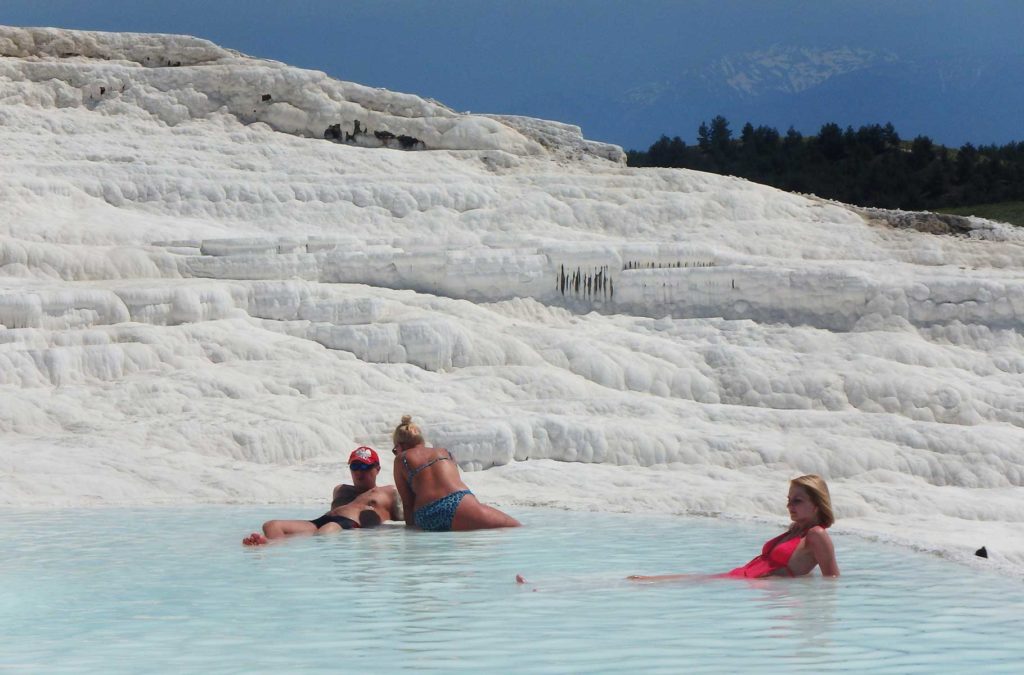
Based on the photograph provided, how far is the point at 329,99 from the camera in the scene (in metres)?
24.6

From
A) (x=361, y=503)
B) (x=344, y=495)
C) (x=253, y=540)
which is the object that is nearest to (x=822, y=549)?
(x=253, y=540)

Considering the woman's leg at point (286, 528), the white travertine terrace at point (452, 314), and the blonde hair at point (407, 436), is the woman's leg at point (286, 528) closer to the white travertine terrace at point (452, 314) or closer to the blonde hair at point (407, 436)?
the blonde hair at point (407, 436)

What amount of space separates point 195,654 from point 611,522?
4912 millimetres

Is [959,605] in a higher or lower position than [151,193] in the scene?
lower

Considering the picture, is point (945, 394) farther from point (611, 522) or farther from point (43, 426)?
point (43, 426)

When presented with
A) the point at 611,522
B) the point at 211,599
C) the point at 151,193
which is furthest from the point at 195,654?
the point at 151,193

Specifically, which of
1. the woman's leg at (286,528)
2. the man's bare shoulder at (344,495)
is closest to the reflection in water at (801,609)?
the woman's leg at (286,528)

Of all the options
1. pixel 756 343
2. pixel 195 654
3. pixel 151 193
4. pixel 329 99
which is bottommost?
pixel 195 654

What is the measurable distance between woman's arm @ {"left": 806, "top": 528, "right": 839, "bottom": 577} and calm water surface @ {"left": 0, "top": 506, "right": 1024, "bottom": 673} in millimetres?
108

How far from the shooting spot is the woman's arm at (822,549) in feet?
22.9

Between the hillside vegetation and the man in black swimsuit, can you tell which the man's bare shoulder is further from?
the hillside vegetation

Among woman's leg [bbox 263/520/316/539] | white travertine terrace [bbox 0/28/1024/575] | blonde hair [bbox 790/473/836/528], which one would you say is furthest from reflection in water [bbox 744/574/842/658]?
woman's leg [bbox 263/520/316/539]

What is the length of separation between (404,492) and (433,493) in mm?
245

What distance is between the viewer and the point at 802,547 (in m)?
7.01
